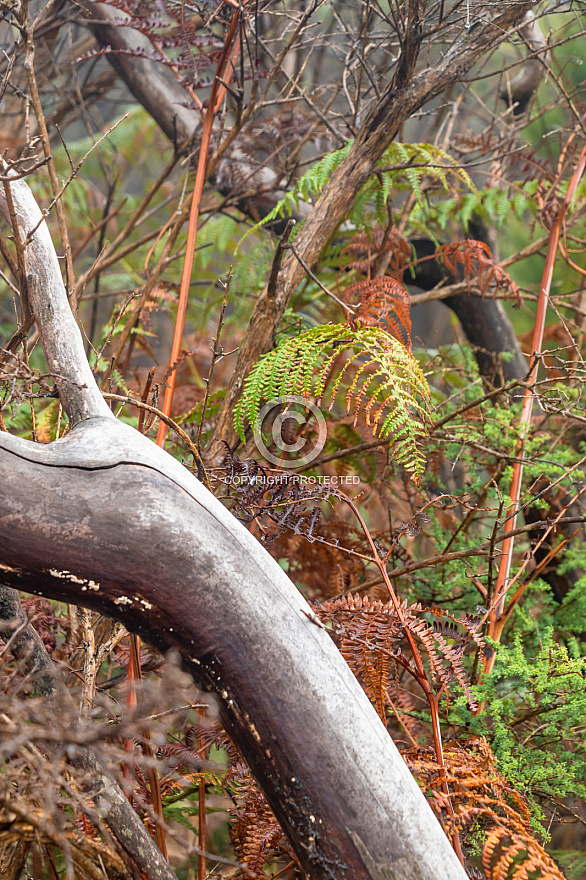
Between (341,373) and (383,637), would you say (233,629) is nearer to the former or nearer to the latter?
(383,637)

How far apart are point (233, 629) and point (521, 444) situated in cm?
85

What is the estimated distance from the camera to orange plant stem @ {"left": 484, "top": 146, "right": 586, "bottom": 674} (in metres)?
1.06

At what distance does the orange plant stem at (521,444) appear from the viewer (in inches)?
41.6

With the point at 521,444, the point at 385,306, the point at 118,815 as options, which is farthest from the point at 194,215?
the point at 118,815

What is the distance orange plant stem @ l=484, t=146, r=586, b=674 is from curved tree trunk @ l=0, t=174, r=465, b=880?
0.33m

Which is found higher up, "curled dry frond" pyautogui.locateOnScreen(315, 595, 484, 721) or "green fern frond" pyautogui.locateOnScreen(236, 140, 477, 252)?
"green fern frond" pyautogui.locateOnScreen(236, 140, 477, 252)

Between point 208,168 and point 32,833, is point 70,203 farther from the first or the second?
point 32,833

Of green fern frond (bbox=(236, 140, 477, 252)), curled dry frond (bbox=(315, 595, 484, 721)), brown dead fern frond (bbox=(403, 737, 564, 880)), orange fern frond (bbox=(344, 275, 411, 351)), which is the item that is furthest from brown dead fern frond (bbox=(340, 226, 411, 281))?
brown dead fern frond (bbox=(403, 737, 564, 880))

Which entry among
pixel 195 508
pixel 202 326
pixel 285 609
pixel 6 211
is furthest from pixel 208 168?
pixel 285 609

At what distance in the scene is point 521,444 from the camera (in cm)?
129

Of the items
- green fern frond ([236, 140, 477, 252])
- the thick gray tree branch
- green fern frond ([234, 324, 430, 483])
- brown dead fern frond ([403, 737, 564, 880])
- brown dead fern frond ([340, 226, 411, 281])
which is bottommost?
brown dead fern frond ([403, 737, 564, 880])

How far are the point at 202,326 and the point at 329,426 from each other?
1.01 m

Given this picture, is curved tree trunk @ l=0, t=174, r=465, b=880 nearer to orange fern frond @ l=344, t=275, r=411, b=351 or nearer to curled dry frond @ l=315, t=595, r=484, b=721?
curled dry frond @ l=315, t=595, r=484, b=721

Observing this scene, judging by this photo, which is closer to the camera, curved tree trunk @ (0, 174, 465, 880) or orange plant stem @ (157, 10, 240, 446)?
curved tree trunk @ (0, 174, 465, 880)
